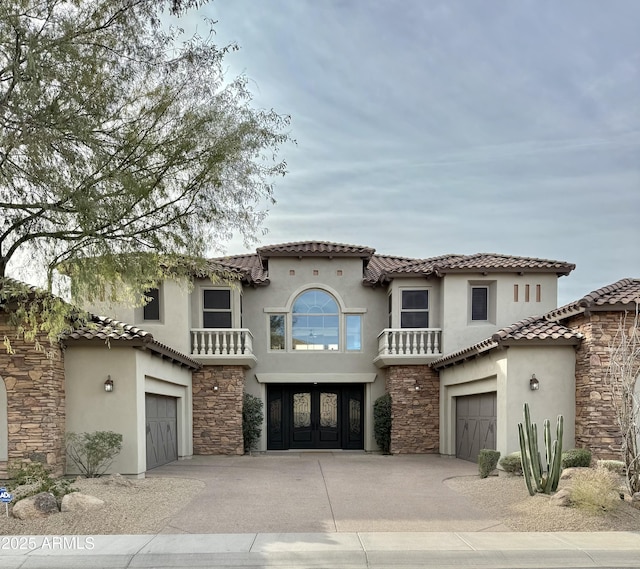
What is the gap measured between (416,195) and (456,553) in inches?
453

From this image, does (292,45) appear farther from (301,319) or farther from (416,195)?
(301,319)

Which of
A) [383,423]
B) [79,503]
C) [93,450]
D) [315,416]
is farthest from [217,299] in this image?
[79,503]

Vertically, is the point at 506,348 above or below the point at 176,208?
below

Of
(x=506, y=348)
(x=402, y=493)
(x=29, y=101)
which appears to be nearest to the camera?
(x=29, y=101)

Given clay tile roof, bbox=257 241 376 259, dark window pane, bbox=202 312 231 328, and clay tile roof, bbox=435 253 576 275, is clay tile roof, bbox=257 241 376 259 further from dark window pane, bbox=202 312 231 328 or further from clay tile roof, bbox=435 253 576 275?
clay tile roof, bbox=435 253 576 275

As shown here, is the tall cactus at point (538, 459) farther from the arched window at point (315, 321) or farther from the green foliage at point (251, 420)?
the arched window at point (315, 321)

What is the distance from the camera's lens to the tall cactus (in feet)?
32.0

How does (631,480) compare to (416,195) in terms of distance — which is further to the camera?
(416,195)

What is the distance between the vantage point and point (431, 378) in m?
19.2

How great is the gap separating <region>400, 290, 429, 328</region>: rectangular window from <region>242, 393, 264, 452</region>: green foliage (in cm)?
572

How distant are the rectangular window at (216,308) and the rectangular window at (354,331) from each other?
4376 millimetres

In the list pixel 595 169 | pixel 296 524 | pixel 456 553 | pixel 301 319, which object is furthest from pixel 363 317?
pixel 456 553

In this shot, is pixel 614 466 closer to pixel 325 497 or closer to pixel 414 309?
pixel 325 497

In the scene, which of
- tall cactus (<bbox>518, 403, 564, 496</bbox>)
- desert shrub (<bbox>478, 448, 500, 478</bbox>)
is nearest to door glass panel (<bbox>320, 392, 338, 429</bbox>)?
desert shrub (<bbox>478, 448, 500, 478</bbox>)
